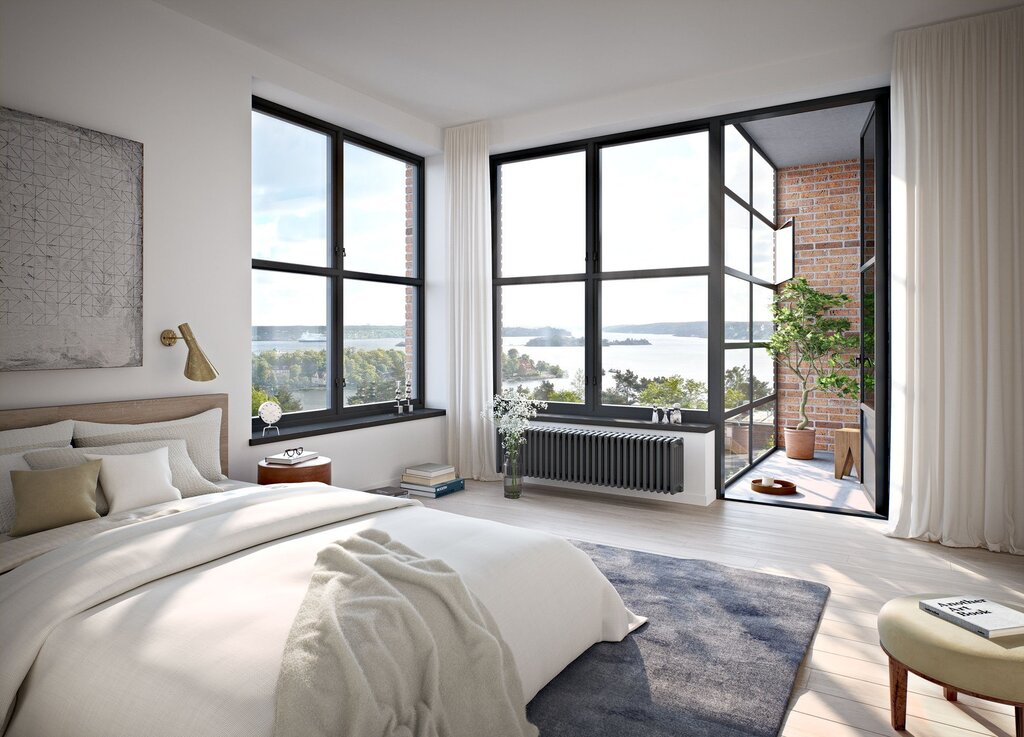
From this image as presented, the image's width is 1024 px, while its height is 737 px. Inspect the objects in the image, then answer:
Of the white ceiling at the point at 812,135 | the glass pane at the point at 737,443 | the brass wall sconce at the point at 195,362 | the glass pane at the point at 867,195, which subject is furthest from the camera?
the white ceiling at the point at 812,135

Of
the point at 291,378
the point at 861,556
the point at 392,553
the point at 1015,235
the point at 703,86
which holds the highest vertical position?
the point at 703,86

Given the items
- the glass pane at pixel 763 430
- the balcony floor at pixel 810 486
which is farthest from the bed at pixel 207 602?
the glass pane at pixel 763 430

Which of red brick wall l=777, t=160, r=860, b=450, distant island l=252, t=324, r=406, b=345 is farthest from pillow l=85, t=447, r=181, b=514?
red brick wall l=777, t=160, r=860, b=450

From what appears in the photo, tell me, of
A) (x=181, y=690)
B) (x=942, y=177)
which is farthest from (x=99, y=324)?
(x=942, y=177)

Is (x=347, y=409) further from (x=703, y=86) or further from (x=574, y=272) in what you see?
(x=703, y=86)

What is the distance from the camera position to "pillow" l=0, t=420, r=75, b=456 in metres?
2.80

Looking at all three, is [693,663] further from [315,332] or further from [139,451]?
[315,332]

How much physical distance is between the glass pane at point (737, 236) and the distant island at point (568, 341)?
3.09 feet

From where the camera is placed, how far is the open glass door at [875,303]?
14.6 ft

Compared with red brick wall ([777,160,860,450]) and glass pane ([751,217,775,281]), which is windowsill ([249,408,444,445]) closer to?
glass pane ([751,217,775,281])

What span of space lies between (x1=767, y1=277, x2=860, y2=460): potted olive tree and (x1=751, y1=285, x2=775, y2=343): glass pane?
0.07 m

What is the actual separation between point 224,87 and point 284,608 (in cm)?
343

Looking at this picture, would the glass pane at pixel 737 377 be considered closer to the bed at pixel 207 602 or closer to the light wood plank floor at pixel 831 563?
the light wood plank floor at pixel 831 563

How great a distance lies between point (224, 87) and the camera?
4.02 m
